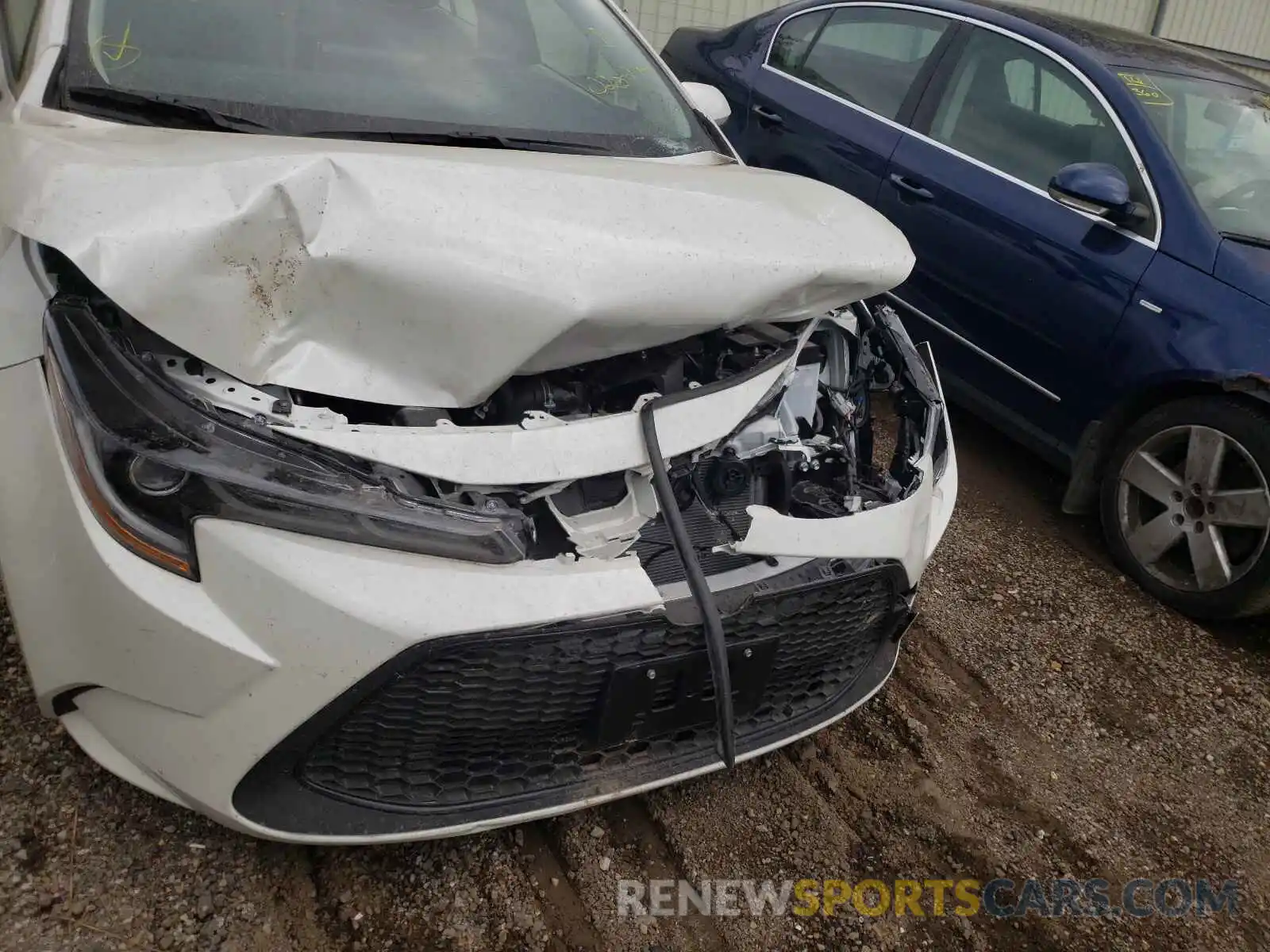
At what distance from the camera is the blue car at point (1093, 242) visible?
9.38 ft

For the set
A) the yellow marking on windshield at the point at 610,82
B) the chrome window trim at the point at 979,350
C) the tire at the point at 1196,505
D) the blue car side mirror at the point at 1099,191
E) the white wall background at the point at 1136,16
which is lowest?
the tire at the point at 1196,505

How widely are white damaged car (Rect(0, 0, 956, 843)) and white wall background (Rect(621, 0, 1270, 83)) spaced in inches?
211

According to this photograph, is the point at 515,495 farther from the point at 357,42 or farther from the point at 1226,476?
the point at 1226,476

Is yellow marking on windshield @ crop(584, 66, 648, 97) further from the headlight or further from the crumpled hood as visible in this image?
the headlight

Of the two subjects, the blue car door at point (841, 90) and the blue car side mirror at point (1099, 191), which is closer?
the blue car side mirror at point (1099, 191)

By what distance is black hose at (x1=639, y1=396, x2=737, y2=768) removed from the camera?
1587mm

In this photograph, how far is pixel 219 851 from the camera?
1772 mm

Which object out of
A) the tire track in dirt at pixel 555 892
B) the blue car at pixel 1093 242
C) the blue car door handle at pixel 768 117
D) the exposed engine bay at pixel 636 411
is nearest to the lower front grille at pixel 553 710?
the exposed engine bay at pixel 636 411

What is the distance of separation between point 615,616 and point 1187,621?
2409 millimetres

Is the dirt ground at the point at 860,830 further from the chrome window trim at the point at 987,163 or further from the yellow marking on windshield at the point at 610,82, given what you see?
A: the yellow marking on windshield at the point at 610,82

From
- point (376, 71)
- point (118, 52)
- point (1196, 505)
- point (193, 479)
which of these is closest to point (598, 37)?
point (376, 71)

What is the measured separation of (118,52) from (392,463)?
1295mm

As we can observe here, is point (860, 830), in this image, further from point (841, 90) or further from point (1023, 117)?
point (841, 90)

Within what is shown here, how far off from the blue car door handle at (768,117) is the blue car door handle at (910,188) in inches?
27.0
